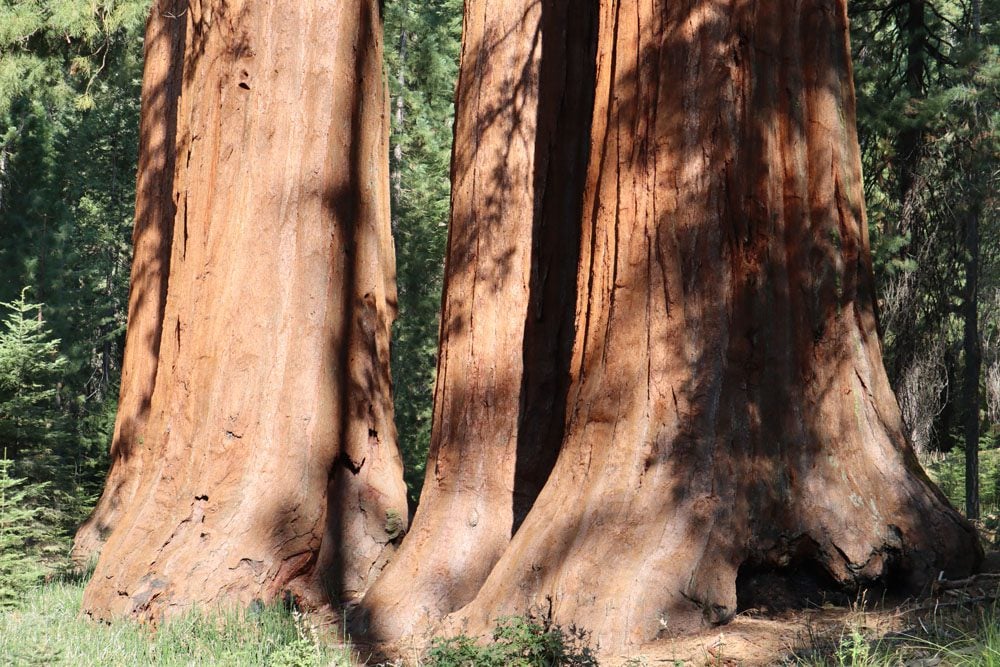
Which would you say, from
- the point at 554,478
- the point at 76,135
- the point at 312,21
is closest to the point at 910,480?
the point at 554,478

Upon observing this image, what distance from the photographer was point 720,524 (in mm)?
5152

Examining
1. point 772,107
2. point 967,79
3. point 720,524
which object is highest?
point 967,79

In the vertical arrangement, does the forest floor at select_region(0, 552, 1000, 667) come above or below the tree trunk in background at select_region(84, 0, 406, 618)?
below

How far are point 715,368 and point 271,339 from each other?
3.42m

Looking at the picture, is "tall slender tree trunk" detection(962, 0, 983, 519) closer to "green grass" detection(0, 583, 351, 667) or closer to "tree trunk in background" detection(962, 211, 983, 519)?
"tree trunk in background" detection(962, 211, 983, 519)

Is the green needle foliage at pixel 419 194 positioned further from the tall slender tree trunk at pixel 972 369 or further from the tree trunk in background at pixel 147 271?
the tall slender tree trunk at pixel 972 369

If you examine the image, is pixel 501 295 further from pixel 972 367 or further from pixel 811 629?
pixel 972 367

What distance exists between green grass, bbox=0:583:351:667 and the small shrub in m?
0.59

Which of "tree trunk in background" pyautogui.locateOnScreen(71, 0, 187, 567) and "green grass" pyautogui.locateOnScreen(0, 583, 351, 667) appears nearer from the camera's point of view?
"green grass" pyautogui.locateOnScreen(0, 583, 351, 667)

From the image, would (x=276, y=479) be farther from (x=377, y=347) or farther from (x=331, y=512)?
(x=377, y=347)

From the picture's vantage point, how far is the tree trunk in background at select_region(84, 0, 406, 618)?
7047mm

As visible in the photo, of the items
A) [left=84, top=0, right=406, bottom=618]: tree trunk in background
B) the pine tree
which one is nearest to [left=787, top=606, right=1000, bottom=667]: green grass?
[left=84, top=0, right=406, bottom=618]: tree trunk in background

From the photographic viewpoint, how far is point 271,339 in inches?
289

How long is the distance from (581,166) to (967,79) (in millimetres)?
8585
